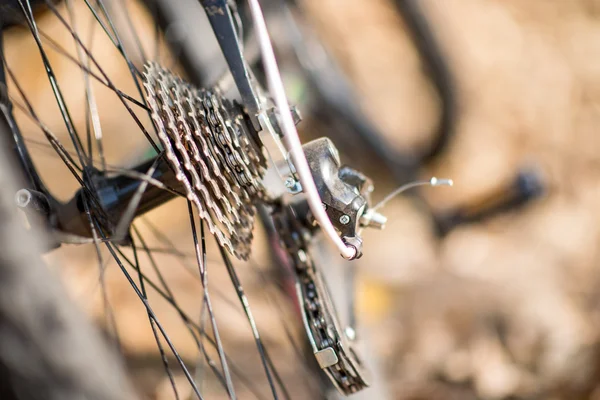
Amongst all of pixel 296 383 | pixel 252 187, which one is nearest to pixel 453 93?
pixel 296 383

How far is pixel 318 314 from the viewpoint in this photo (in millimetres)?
348

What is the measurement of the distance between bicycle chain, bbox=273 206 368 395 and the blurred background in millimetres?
318

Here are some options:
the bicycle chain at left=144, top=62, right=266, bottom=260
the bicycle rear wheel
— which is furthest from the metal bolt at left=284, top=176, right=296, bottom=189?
the bicycle rear wheel

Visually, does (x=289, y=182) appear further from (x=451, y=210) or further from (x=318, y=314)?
(x=451, y=210)

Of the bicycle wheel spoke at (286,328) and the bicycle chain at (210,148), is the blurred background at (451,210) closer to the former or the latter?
the bicycle wheel spoke at (286,328)

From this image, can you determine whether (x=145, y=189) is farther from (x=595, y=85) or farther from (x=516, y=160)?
(x=595, y=85)

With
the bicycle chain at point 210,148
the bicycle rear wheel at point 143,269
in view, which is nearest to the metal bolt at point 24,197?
the bicycle chain at point 210,148

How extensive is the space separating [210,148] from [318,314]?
0.13 metres

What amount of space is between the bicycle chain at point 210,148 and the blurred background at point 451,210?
40cm

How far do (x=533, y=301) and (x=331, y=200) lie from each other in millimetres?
685

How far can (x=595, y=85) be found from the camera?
103 cm

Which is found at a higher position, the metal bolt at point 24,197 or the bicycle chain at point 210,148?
the bicycle chain at point 210,148

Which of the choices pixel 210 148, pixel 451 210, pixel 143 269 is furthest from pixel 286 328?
pixel 451 210

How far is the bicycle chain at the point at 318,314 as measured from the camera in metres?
0.33
